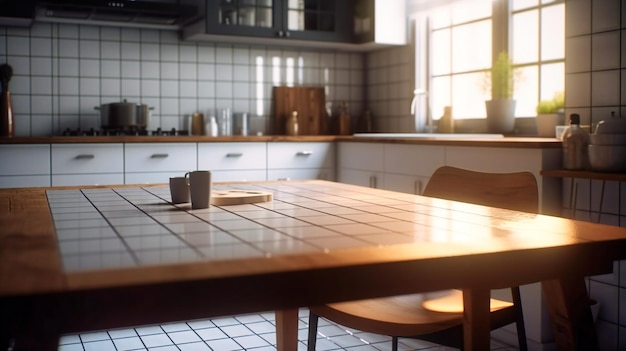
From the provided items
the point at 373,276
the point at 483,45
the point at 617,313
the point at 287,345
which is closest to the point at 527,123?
the point at 483,45

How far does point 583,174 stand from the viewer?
2613 millimetres

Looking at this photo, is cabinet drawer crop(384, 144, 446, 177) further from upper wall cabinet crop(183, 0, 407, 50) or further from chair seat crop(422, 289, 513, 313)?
chair seat crop(422, 289, 513, 313)

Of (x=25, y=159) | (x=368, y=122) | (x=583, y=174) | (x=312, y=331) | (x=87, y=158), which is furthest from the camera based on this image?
(x=368, y=122)

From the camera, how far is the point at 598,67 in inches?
123

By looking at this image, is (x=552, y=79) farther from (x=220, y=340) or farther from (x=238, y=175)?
(x=220, y=340)

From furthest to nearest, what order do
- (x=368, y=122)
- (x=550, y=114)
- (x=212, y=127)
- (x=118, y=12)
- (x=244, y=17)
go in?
(x=368, y=122)
(x=212, y=127)
(x=244, y=17)
(x=118, y=12)
(x=550, y=114)

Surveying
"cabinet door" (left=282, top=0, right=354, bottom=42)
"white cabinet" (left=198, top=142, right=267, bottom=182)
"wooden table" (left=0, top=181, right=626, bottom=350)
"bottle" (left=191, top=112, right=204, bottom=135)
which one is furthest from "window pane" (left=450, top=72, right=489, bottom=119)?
"wooden table" (left=0, top=181, right=626, bottom=350)

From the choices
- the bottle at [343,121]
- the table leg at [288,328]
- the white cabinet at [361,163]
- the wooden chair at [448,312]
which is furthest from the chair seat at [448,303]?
the bottle at [343,121]

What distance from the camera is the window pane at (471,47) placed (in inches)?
171

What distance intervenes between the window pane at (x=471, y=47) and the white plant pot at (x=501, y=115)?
1.46ft

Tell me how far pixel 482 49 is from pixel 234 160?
1.71 m

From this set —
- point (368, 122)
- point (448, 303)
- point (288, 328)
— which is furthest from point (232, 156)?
point (448, 303)

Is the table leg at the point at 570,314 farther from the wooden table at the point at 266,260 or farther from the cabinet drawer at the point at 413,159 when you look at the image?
the cabinet drawer at the point at 413,159

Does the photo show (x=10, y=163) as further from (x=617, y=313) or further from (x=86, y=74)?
(x=617, y=313)
